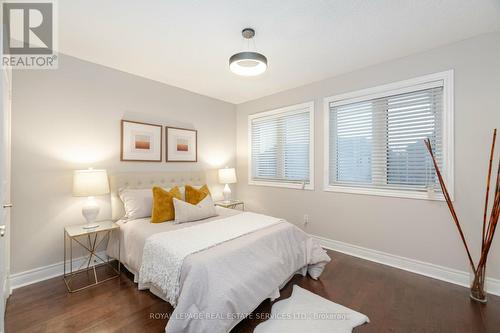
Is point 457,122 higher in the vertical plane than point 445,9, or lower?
lower

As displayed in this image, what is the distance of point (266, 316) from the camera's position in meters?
1.88

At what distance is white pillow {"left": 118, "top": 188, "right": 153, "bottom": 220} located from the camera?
8.96 feet

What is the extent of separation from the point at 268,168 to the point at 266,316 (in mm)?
2680

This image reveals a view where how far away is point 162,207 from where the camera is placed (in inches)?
105

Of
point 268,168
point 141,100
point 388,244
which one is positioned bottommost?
point 388,244

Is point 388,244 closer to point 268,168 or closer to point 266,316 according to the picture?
point 266,316

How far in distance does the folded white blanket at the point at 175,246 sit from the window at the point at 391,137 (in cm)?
151

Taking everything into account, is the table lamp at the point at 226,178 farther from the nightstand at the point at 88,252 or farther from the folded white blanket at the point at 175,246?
the nightstand at the point at 88,252

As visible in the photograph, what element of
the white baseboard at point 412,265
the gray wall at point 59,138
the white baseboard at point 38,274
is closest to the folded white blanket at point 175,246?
the white baseboard at point 38,274

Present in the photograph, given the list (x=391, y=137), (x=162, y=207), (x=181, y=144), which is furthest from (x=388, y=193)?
(x=181, y=144)

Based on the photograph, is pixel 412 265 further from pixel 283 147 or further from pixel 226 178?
pixel 226 178

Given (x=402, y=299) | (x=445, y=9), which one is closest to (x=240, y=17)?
(x=445, y=9)

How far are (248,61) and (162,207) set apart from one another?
6.17 feet

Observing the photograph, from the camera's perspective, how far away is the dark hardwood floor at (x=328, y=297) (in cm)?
177
